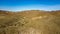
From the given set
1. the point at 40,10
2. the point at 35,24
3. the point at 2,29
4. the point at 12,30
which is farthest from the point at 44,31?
the point at 2,29

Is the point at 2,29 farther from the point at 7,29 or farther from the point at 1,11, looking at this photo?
the point at 1,11

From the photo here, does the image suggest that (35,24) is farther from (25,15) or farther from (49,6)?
(49,6)

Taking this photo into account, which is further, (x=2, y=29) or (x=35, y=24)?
(x=35, y=24)

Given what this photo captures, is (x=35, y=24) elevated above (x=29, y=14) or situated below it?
below

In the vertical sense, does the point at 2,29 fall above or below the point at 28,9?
below

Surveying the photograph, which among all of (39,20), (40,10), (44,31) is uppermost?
(40,10)

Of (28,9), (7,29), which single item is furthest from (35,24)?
(7,29)
